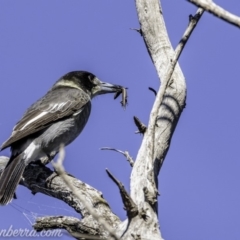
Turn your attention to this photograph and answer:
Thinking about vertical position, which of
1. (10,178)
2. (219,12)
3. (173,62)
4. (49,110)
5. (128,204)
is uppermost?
(219,12)

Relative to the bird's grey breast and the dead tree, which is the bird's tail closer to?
the dead tree

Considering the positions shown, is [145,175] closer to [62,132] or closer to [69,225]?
[69,225]

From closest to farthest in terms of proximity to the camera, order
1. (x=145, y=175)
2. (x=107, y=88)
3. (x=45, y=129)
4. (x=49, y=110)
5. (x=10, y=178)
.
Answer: (x=145, y=175) < (x=10, y=178) < (x=45, y=129) < (x=49, y=110) < (x=107, y=88)

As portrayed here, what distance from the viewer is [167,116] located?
4.79 m

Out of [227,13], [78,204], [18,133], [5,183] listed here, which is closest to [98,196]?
[78,204]

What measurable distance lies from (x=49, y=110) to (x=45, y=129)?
0.77ft

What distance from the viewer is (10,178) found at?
5602 millimetres

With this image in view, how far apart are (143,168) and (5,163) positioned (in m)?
2.37

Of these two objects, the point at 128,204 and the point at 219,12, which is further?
the point at 128,204

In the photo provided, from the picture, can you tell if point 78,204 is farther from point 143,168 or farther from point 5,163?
point 5,163

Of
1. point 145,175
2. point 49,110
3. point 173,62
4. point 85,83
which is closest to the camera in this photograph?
point 145,175

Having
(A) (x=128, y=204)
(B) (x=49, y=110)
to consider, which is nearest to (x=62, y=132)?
(B) (x=49, y=110)

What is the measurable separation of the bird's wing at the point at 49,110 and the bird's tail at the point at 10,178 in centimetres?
19

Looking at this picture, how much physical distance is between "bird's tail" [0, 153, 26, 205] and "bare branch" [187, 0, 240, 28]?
2.93 m
